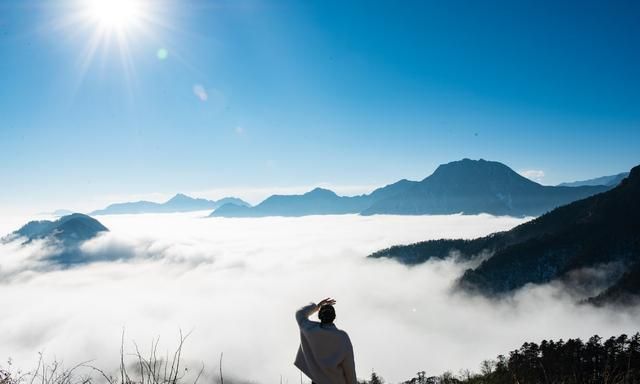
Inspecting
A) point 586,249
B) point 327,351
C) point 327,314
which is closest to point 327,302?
point 327,314

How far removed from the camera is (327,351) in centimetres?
535

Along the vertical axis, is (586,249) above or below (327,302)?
below

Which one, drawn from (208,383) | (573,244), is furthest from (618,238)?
(208,383)

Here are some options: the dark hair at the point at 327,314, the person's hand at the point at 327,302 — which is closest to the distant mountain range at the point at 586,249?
the person's hand at the point at 327,302

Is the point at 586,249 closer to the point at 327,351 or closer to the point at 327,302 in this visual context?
the point at 327,302

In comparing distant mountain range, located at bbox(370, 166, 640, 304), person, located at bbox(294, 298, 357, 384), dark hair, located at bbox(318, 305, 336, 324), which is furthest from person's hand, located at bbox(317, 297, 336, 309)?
distant mountain range, located at bbox(370, 166, 640, 304)

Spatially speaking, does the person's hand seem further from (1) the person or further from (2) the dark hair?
(2) the dark hair

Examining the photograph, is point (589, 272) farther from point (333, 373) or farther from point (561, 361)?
point (333, 373)

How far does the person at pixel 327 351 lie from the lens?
532cm

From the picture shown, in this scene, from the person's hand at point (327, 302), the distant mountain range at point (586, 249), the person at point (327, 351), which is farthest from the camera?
the distant mountain range at point (586, 249)

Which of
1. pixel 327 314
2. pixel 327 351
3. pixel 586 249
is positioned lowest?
pixel 586 249

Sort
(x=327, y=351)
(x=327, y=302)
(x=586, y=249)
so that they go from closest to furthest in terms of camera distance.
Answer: (x=327, y=351), (x=327, y=302), (x=586, y=249)

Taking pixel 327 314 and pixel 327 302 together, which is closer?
pixel 327 314

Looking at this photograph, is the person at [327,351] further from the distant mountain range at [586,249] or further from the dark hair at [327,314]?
the distant mountain range at [586,249]
